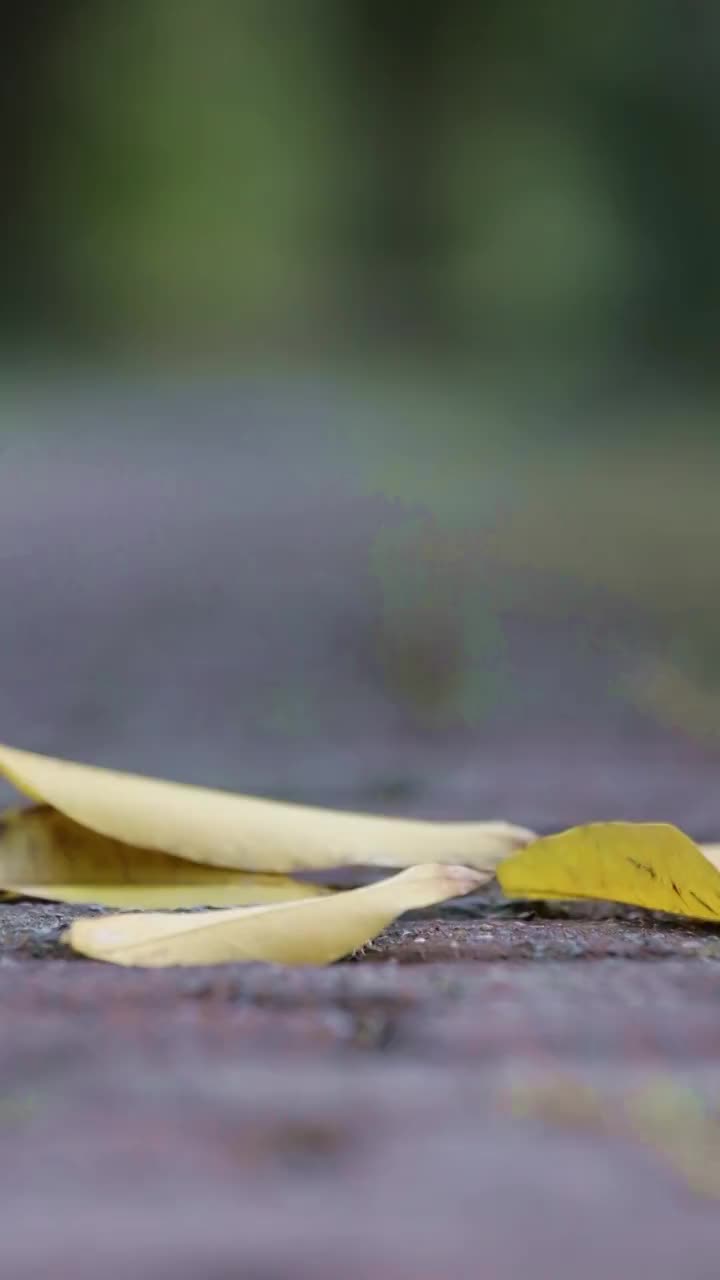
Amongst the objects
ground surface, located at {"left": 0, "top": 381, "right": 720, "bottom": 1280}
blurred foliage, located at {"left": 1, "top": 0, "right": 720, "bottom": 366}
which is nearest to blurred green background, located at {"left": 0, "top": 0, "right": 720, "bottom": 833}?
blurred foliage, located at {"left": 1, "top": 0, "right": 720, "bottom": 366}

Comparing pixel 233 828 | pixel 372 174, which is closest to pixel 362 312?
pixel 372 174

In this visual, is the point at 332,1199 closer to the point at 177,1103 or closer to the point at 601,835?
the point at 177,1103

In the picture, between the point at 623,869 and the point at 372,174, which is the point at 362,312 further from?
the point at 623,869

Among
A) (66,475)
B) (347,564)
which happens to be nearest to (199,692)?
(347,564)

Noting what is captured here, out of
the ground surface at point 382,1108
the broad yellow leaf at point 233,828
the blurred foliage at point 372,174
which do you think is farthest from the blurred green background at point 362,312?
the ground surface at point 382,1108

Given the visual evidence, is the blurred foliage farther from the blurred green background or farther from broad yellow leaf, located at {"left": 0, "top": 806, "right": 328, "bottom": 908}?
broad yellow leaf, located at {"left": 0, "top": 806, "right": 328, "bottom": 908}
